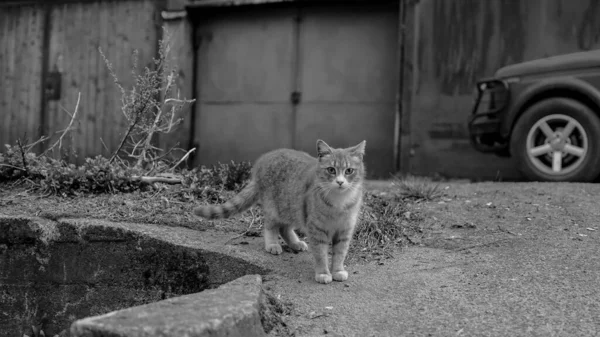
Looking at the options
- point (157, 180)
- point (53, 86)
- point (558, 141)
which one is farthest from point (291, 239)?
point (53, 86)

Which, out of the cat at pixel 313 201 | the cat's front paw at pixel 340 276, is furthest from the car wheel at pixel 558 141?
the cat's front paw at pixel 340 276

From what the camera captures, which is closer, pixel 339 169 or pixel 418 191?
pixel 339 169

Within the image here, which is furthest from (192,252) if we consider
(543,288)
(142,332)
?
(543,288)

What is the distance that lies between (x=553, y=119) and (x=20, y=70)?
883cm

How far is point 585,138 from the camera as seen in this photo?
6.46 m

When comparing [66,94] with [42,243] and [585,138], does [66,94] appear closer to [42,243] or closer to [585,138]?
[42,243]

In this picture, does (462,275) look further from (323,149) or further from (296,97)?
(296,97)

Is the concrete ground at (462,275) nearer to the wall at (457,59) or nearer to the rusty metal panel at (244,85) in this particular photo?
the wall at (457,59)

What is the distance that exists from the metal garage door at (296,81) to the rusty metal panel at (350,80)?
0.05 feet

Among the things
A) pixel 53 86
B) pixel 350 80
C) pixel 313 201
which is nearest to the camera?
pixel 313 201

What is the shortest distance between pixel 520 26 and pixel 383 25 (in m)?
2.00

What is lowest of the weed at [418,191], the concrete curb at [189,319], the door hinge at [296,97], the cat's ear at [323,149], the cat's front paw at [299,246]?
Answer: the cat's front paw at [299,246]

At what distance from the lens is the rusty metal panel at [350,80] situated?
976 centimetres

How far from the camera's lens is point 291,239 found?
484 cm
